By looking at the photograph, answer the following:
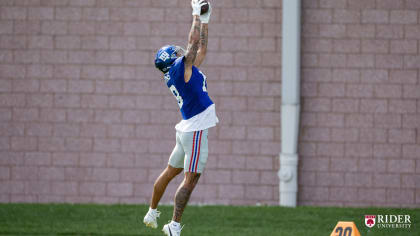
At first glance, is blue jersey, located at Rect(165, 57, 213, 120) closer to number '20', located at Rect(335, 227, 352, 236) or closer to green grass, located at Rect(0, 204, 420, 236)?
green grass, located at Rect(0, 204, 420, 236)

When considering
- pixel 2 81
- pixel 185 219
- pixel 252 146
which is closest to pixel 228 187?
pixel 252 146

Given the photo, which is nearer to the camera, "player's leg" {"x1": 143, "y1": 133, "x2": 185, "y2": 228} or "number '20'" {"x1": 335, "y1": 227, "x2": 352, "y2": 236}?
"number '20'" {"x1": 335, "y1": 227, "x2": 352, "y2": 236}

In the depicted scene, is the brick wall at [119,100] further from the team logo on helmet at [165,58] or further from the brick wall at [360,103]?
the team logo on helmet at [165,58]

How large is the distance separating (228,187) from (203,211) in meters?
0.84

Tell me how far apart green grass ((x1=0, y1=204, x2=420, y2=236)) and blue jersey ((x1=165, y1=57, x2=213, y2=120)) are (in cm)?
158

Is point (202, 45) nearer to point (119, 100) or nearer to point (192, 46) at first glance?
point (192, 46)

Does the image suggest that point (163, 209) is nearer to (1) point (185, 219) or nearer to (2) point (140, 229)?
(1) point (185, 219)

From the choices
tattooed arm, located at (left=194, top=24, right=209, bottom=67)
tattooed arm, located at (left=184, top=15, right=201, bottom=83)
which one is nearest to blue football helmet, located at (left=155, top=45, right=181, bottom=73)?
tattooed arm, located at (left=184, top=15, right=201, bottom=83)

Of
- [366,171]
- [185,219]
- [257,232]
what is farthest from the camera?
[366,171]

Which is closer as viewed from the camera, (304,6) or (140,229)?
(140,229)

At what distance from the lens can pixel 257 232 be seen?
781cm

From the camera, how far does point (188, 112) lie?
6781 millimetres

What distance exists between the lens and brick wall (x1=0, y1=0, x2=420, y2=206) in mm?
9883

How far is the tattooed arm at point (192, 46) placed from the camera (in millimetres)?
6527
